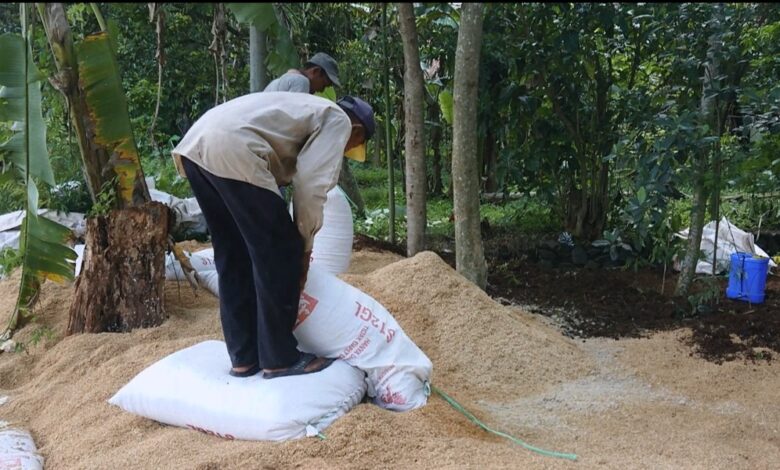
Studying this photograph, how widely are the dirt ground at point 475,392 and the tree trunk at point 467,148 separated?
13.6 inches

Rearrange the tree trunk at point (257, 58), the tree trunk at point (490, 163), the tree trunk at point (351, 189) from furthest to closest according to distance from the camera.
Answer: the tree trunk at point (490, 163) → the tree trunk at point (351, 189) → the tree trunk at point (257, 58)

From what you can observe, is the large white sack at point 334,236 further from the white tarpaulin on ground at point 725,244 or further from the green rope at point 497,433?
the white tarpaulin on ground at point 725,244

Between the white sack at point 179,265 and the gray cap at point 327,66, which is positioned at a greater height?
the gray cap at point 327,66

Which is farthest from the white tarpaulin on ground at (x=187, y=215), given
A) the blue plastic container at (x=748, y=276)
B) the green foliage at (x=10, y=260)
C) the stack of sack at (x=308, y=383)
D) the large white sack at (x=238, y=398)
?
the blue plastic container at (x=748, y=276)

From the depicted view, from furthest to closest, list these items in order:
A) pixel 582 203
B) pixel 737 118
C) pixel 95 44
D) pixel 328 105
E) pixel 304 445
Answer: pixel 582 203, pixel 737 118, pixel 95 44, pixel 328 105, pixel 304 445

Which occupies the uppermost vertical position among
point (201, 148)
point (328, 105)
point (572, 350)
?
point (328, 105)

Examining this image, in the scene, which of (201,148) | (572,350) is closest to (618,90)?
(572,350)

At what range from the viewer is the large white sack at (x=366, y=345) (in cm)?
273

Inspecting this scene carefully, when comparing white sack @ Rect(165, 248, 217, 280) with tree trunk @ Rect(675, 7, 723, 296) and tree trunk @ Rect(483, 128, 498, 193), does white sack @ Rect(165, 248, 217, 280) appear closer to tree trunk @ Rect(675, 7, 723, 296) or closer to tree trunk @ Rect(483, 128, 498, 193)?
tree trunk @ Rect(675, 7, 723, 296)

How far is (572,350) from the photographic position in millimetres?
3885

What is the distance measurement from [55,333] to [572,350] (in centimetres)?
279

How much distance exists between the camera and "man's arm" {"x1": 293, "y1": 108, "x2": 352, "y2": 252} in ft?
8.23

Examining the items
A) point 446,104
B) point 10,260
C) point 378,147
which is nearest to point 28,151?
point 10,260

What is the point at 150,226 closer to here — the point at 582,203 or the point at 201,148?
the point at 201,148
